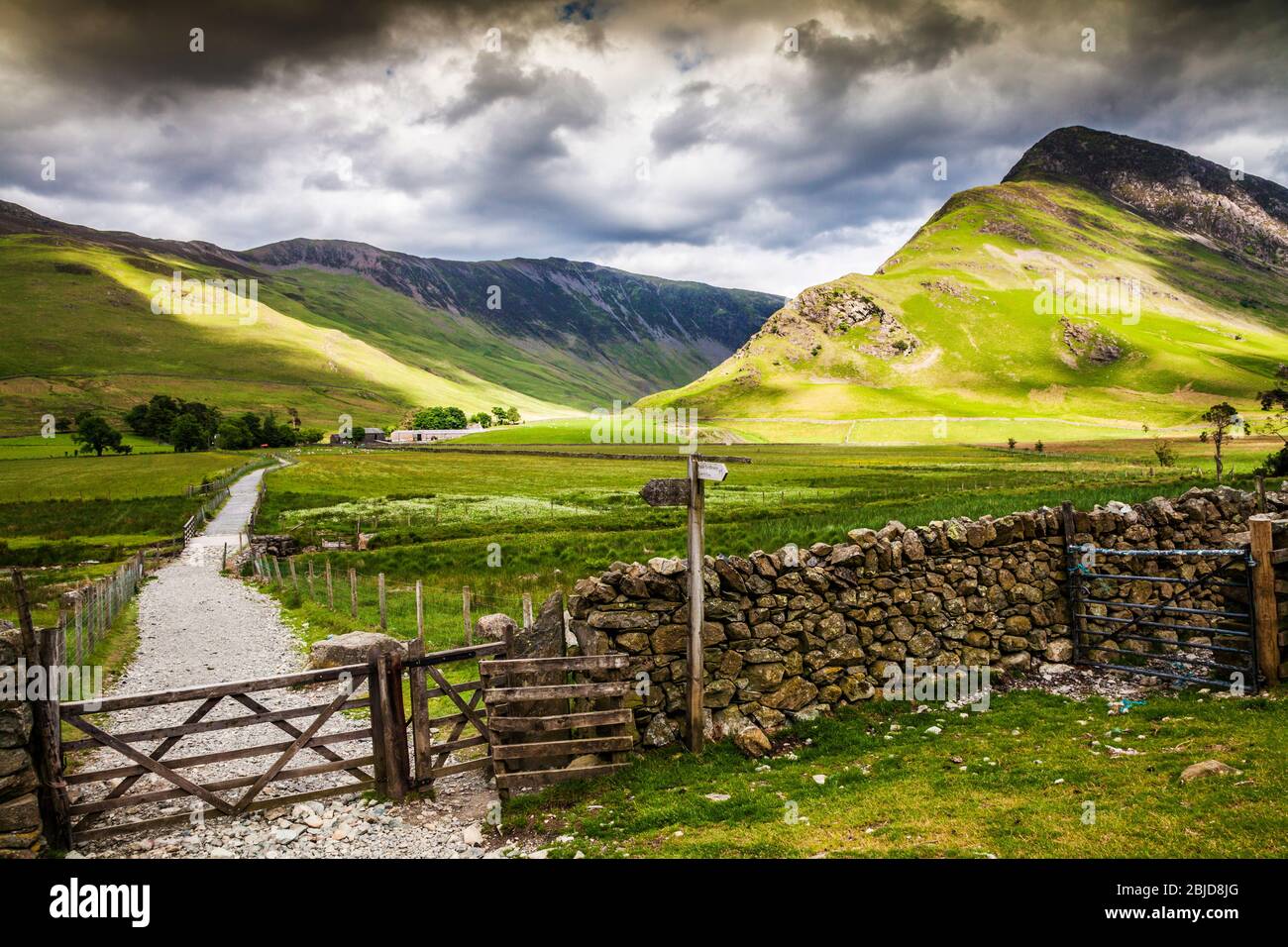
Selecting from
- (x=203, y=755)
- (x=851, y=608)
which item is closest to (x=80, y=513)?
Answer: (x=203, y=755)

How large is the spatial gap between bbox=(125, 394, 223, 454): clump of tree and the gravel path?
154282 mm

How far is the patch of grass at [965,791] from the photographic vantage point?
7270mm

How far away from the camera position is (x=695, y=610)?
11.5 metres

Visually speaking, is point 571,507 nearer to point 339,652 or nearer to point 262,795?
point 339,652

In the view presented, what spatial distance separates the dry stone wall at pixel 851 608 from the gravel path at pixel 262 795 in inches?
134

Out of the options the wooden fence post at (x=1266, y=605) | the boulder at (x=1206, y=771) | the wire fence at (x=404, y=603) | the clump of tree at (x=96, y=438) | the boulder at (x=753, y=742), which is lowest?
the wire fence at (x=404, y=603)

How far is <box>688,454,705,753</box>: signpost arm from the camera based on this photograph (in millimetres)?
11383

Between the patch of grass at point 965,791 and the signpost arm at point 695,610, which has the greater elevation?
the signpost arm at point 695,610

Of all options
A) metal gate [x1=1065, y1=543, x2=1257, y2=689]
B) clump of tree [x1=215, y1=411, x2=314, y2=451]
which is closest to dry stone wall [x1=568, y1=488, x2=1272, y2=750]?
metal gate [x1=1065, y1=543, x2=1257, y2=689]

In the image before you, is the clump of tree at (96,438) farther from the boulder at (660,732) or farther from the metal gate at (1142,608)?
the metal gate at (1142,608)

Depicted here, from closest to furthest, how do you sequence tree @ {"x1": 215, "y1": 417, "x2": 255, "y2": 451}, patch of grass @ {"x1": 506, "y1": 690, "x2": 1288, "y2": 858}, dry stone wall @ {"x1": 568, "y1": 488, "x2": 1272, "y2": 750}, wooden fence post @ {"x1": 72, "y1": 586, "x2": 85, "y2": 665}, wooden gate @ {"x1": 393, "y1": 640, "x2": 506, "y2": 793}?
patch of grass @ {"x1": 506, "y1": 690, "x2": 1288, "y2": 858} < wooden gate @ {"x1": 393, "y1": 640, "x2": 506, "y2": 793} < dry stone wall @ {"x1": 568, "y1": 488, "x2": 1272, "y2": 750} < wooden fence post @ {"x1": 72, "y1": 586, "x2": 85, "y2": 665} < tree @ {"x1": 215, "y1": 417, "x2": 255, "y2": 451}

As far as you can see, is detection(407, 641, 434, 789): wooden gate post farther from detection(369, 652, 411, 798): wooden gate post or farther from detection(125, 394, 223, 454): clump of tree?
detection(125, 394, 223, 454): clump of tree

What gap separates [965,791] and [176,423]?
18127 centimetres

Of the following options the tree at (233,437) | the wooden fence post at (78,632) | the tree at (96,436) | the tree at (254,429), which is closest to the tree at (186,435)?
the tree at (233,437)
